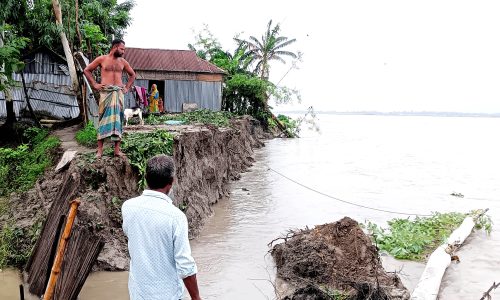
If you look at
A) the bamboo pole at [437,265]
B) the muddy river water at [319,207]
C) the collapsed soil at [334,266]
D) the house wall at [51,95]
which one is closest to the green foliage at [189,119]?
the muddy river water at [319,207]

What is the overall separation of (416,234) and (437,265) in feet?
8.68

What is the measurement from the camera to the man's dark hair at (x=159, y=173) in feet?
9.43

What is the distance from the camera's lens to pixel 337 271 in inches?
269

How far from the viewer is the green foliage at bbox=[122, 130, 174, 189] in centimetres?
781

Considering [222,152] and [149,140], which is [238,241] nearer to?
[149,140]

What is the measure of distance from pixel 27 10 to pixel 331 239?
11241mm

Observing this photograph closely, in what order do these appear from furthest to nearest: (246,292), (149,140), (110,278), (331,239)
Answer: (149,140)
(331,239)
(246,292)
(110,278)

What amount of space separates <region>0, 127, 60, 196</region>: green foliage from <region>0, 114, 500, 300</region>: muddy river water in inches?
114

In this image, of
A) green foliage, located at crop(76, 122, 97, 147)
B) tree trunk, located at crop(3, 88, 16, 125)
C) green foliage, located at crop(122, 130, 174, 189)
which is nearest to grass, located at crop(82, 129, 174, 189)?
green foliage, located at crop(122, 130, 174, 189)

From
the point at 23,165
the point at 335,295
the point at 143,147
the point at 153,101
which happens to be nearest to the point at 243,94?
the point at 153,101

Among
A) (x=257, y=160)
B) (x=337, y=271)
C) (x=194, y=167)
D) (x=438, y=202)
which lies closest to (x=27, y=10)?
(x=194, y=167)

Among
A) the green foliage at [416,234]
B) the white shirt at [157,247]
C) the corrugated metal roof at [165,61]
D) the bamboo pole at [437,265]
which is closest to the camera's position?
the white shirt at [157,247]

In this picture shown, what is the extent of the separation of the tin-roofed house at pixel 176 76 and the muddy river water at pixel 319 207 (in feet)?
15.9

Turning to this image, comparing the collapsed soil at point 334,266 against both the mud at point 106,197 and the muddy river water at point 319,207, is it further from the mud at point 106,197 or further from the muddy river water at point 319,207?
the mud at point 106,197
